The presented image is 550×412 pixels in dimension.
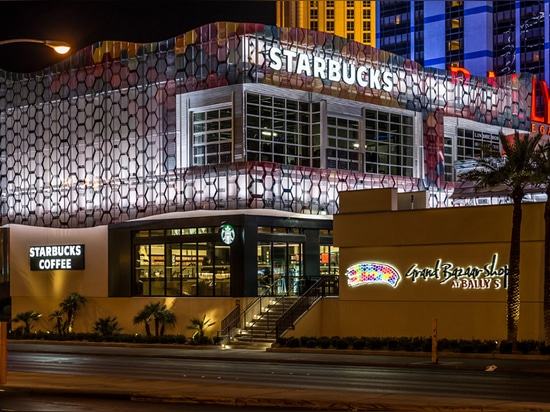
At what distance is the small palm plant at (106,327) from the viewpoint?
51406 mm

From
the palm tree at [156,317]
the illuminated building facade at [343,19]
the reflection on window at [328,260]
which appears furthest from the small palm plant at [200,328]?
the illuminated building facade at [343,19]

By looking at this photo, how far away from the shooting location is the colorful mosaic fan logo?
4377 centimetres

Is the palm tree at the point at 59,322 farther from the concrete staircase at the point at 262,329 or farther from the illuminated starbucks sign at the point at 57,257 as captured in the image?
the concrete staircase at the point at 262,329

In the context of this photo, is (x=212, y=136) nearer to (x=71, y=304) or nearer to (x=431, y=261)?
(x=71, y=304)

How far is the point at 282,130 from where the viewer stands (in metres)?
52.4

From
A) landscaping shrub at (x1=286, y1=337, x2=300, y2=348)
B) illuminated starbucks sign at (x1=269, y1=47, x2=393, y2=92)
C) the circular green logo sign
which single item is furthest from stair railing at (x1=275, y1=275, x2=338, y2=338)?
illuminated starbucks sign at (x1=269, y1=47, x2=393, y2=92)

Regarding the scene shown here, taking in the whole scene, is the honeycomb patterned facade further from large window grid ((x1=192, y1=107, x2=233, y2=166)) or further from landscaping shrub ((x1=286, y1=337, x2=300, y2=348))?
landscaping shrub ((x1=286, y1=337, x2=300, y2=348))

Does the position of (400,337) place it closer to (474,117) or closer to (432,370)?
(432,370)

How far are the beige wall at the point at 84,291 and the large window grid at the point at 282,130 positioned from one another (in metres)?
8.17

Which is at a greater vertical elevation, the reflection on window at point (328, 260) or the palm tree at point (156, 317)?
the reflection on window at point (328, 260)

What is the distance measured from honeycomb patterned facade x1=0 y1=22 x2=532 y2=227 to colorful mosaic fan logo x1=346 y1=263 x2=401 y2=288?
7239mm

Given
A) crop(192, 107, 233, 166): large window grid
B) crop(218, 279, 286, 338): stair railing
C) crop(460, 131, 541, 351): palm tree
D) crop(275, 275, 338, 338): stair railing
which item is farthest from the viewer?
crop(192, 107, 233, 166): large window grid

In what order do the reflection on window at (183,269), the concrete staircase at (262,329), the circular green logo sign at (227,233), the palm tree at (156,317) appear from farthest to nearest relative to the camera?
the reflection on window at (183,269), the palm tree at (156,317), the circular green logo sign at (227,233), the concrete staircase at (262,329)

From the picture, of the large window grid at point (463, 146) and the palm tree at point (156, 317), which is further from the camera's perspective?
the large window grid at point (463, 146)
